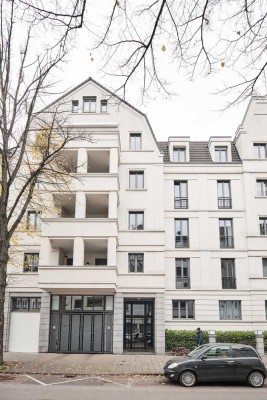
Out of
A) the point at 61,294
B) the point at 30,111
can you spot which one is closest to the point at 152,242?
the point at 61,294

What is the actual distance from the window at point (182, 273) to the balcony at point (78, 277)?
5354mm

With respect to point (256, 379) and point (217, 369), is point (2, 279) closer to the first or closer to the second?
point (217, 369)

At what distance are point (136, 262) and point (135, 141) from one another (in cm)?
881

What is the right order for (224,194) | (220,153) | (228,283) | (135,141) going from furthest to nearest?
(220,153) → (135,141) → (224,194) → (228,283)

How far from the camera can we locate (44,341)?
26.1 metres

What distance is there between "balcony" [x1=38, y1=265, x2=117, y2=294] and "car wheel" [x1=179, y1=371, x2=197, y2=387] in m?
10.9

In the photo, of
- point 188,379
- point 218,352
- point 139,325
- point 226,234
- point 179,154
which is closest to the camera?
point 188,379

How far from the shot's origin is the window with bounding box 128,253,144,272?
91.8 feet

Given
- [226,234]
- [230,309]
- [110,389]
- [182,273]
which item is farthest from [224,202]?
[110,389]

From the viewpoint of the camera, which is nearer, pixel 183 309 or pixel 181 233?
pixel 183 309

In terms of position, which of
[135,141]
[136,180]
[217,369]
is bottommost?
[217,369]

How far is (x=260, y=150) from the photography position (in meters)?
30.9

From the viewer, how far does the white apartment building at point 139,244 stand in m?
26.3

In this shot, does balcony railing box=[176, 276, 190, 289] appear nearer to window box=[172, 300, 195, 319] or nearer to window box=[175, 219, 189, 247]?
window box=[172, 300, 195, 319]
